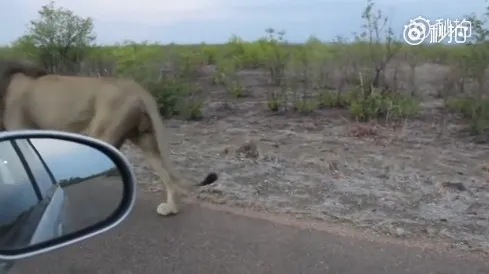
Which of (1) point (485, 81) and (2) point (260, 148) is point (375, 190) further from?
(1) point (485, 81)

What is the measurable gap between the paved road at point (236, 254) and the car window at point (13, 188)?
2.67 metres

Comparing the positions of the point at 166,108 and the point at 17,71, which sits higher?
the point at 17,71

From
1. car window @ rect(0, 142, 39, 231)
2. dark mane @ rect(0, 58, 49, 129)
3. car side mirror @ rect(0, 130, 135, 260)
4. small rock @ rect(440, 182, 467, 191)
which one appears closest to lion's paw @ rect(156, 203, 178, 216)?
dark mane @ rect(0, 58, 49, 129)

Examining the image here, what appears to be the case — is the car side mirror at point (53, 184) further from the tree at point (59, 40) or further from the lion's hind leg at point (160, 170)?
the tree at point (59, 40)

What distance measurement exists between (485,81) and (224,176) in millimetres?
4564

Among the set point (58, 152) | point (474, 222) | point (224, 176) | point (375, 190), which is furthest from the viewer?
point (224, 176)

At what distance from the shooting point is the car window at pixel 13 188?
8.52 feet

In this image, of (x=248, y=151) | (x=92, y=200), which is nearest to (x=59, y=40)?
(x=248, y=151)

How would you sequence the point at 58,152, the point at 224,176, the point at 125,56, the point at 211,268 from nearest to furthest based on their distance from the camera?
1. the point at 58,152
2. the point at 211,268
3. the point at 224,176
4. the point at 125,56

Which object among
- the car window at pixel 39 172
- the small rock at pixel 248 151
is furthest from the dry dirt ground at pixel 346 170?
the car window at pixel 39 172

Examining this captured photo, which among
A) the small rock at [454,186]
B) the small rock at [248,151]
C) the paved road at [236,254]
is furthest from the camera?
the small rock at [248,151]

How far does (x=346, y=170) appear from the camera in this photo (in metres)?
8.51

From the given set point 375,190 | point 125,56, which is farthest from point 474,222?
point 125,56

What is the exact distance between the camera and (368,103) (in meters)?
11.6
